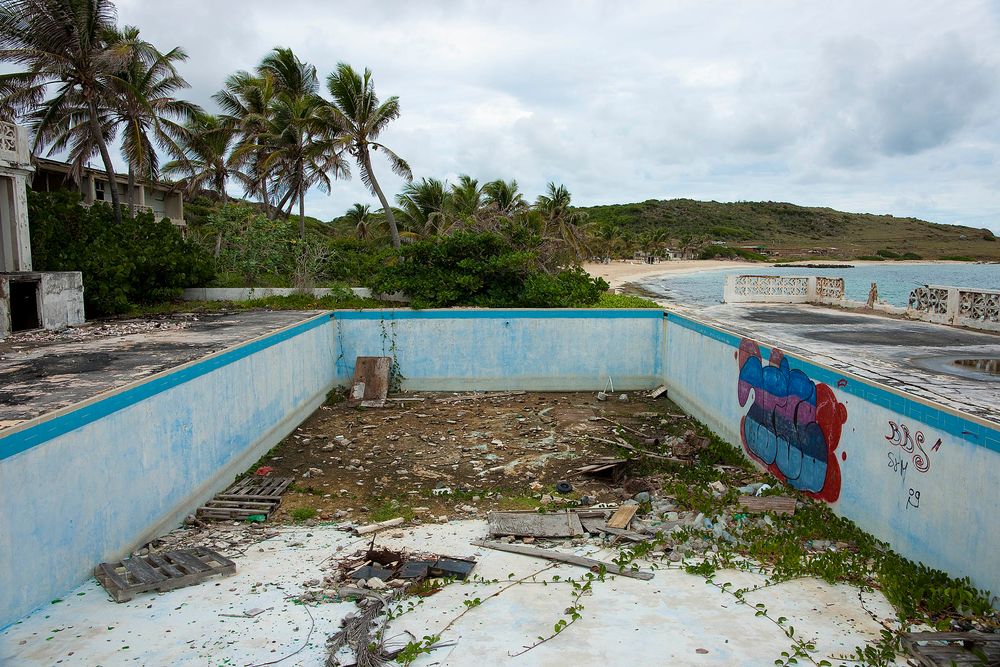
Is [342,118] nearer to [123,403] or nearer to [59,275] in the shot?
[59,275]

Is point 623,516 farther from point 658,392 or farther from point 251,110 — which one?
point 251,110

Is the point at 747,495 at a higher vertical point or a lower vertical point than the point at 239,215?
lower

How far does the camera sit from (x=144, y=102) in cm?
2047

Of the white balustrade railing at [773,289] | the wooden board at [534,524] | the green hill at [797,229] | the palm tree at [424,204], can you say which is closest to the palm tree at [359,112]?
the palm tree at [424,204]

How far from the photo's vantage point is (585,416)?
47.2ft

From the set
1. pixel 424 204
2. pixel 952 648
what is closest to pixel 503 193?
pixel 424 204

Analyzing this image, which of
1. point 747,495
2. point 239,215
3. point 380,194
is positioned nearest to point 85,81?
point 239,215

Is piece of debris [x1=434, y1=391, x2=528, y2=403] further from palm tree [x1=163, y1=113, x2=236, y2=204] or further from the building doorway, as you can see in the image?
palm tree [x1=163, y1=113, x2=236, y2=204]

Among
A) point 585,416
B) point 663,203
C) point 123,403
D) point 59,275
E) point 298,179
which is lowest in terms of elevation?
point 585,416

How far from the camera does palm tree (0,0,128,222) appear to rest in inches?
707

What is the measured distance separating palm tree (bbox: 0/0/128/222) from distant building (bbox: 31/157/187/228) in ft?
10.6

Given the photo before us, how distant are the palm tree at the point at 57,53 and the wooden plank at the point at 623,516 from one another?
19.0 metres

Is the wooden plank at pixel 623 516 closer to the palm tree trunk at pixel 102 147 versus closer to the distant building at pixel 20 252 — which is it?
the distant building at pixel 20 252

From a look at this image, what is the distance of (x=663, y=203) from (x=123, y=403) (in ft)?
366
